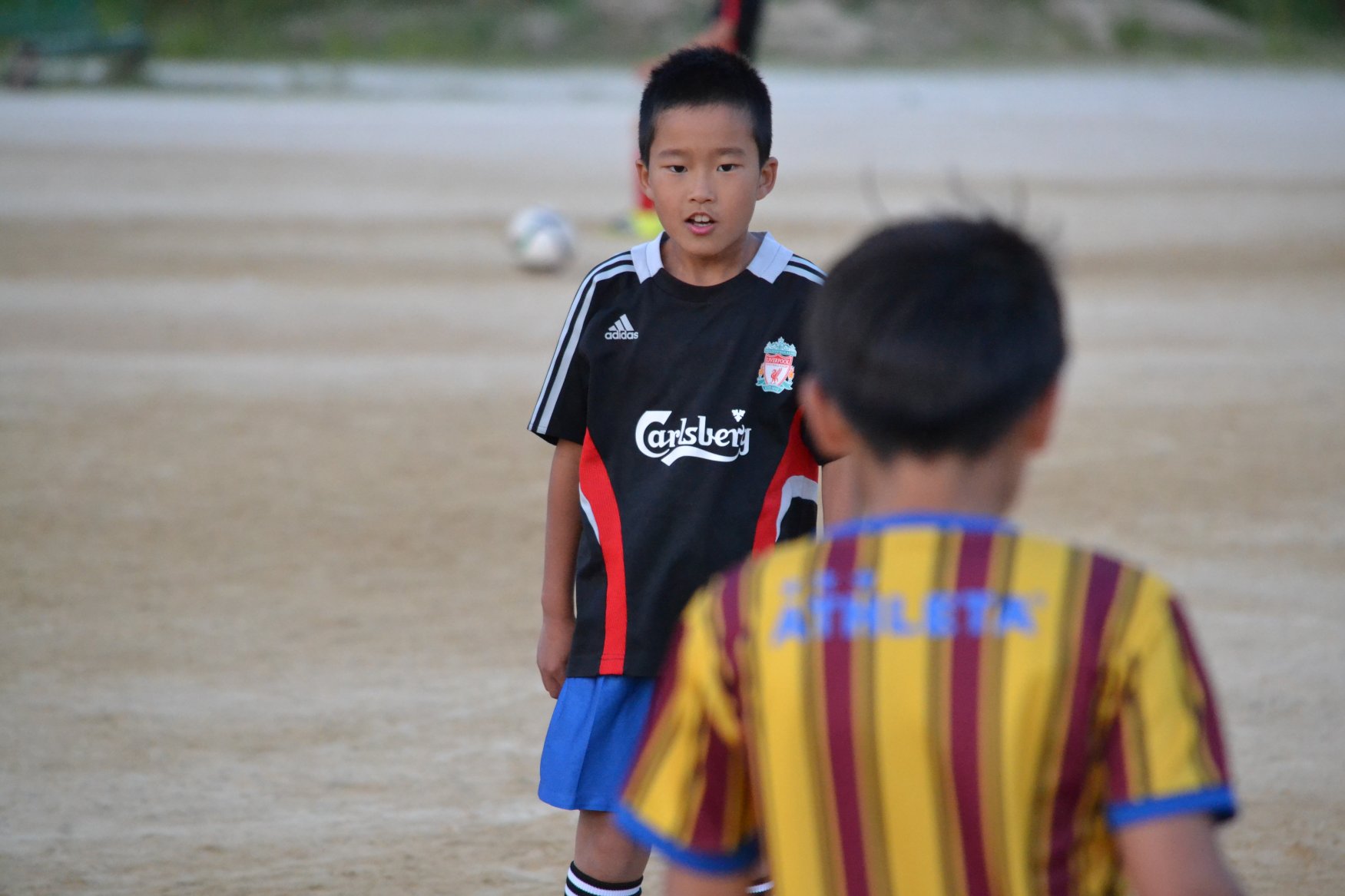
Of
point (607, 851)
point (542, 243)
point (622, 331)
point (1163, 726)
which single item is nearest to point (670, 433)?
point (622, 331)

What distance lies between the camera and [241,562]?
5707mm

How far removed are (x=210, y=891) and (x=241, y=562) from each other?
7.99ft

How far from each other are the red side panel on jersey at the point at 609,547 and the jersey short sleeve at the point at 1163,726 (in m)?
1.39

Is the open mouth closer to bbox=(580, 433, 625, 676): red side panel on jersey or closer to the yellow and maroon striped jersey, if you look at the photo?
bbox=(580, 433, 625, 676): red side panel on jersey

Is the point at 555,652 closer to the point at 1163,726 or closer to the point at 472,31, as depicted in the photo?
the point at 1163,726

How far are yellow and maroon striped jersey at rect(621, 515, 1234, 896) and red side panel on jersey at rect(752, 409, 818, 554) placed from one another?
46.1 inches

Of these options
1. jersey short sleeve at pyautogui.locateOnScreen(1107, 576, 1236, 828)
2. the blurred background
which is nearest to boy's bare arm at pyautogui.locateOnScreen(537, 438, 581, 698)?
jersey short sleeve at pyautogui.locateOnScreen(1107, 576, 1236, 828)

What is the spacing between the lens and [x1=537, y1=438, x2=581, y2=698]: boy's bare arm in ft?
9.32

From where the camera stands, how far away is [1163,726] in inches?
54.8

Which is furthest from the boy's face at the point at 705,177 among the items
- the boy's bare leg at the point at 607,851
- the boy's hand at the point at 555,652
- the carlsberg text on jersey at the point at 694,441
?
the boy's bare leg at the point at 607,851

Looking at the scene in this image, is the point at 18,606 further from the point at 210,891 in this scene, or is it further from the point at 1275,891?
the point at 1275,891

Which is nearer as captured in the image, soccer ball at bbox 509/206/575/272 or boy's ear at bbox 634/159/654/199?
boy's ear at bbox 634/159/654/199

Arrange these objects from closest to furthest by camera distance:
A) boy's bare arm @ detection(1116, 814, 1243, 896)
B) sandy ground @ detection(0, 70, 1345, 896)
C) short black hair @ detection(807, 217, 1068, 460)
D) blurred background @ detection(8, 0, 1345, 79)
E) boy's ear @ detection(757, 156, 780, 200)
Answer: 1. boy's bare arm @ detection(1116, 814, 1243, 896)
2. short black hair @ detection(807, 217, 1068, 460)
3. boy's ear @ detection(757, 156, 780, 200)
4. sandy ground @ detection(0, 70, 1345, 896)
5. blurred background @ detection(8, 0, 1345, 79)

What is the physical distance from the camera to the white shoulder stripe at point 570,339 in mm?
2791
